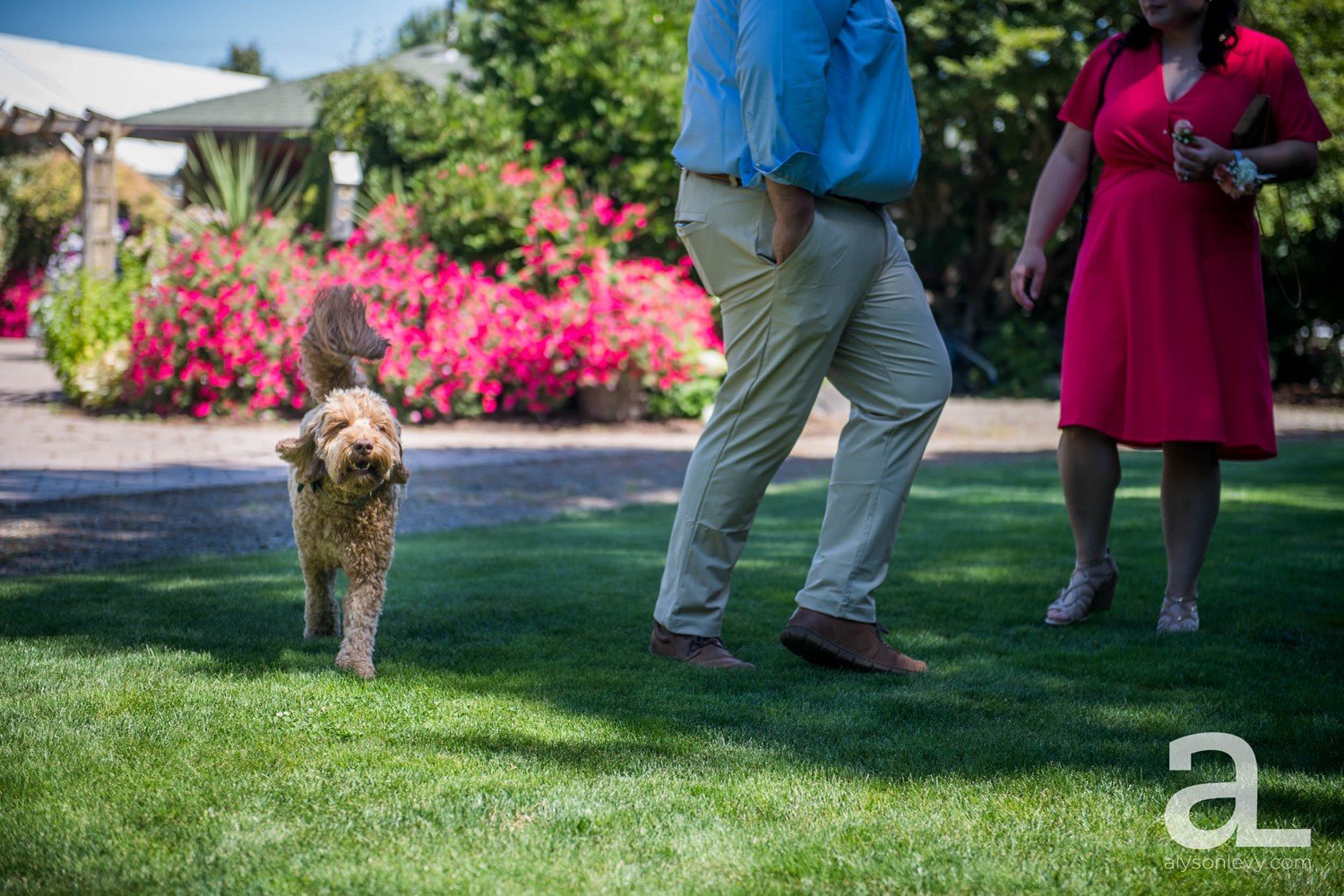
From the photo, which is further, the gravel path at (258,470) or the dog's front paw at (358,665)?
the gravel path at (258,470)

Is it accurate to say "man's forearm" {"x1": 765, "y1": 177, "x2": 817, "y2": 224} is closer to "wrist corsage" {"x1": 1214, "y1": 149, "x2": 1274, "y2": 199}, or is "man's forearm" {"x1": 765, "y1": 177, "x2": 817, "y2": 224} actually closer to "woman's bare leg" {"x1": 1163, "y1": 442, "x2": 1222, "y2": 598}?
"wrist corsage" {"x1": 1214, "y1": 149, "x2": 1274, "y2": 199}

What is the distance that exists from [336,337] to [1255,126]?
2.99 metres

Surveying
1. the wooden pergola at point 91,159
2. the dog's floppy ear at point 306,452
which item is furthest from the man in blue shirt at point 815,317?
the wooden pergola at point 91,159

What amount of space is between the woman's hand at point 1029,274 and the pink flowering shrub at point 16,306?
79.2 feet

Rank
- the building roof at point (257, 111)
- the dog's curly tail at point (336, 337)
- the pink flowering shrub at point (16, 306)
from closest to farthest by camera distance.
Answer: the dog's curly tail at point (336, 337)
the building roof at point (257, 111)
the pink flowering shrub at point (16, 306)

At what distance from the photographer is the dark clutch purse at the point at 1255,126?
155 inches

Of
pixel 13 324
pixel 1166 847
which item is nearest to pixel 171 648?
pixel 1166 847

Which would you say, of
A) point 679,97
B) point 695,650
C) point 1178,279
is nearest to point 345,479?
point 695,650

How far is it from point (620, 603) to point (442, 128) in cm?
1097

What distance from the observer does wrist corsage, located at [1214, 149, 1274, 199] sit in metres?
3.79

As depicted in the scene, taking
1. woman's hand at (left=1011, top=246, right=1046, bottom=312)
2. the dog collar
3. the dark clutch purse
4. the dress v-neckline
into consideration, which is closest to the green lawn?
the dog collar

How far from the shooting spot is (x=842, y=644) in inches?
139

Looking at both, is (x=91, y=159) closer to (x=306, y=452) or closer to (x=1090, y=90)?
(x=306, y=452)

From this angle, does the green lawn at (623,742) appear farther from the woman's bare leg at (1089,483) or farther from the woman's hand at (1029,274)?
the woman's hand at (1029,274)
